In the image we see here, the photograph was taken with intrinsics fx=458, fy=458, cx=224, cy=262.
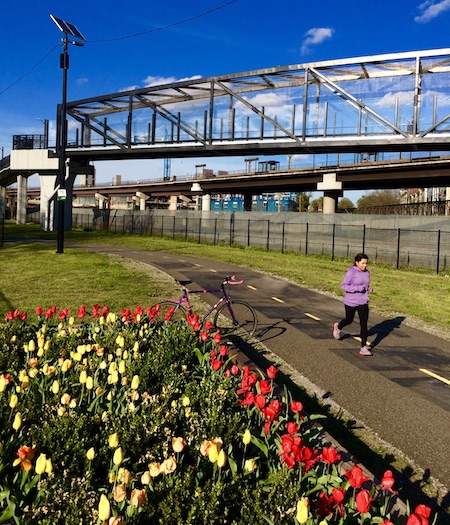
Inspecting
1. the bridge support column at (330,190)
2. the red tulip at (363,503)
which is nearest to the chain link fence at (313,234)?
the red tulip at (363,503)

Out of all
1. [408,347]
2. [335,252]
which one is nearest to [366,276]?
[408,347]

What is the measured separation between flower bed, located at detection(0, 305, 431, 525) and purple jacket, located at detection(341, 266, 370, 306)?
4026mm

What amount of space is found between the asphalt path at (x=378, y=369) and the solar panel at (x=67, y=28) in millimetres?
17563

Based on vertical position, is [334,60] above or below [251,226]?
above

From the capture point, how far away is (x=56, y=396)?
4180 millimetres

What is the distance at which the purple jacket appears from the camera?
28.1 ft

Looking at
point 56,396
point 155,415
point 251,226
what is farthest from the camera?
point 251,226

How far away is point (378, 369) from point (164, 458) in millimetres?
5102

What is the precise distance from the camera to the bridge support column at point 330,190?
5838 centimetres

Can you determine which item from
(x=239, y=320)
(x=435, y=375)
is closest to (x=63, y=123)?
(x=239, y=320)

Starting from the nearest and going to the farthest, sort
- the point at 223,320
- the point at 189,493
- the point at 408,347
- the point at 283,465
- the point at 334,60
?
1. the point at 189,493
2. the point at 283,465
3. the point at 408,347
4. the point at 223,320
5. the point at 334,60

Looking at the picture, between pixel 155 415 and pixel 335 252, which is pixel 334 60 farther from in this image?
pixel 155 415

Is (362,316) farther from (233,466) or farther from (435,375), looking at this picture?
(233,466)

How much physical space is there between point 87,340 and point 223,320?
4452 mm
